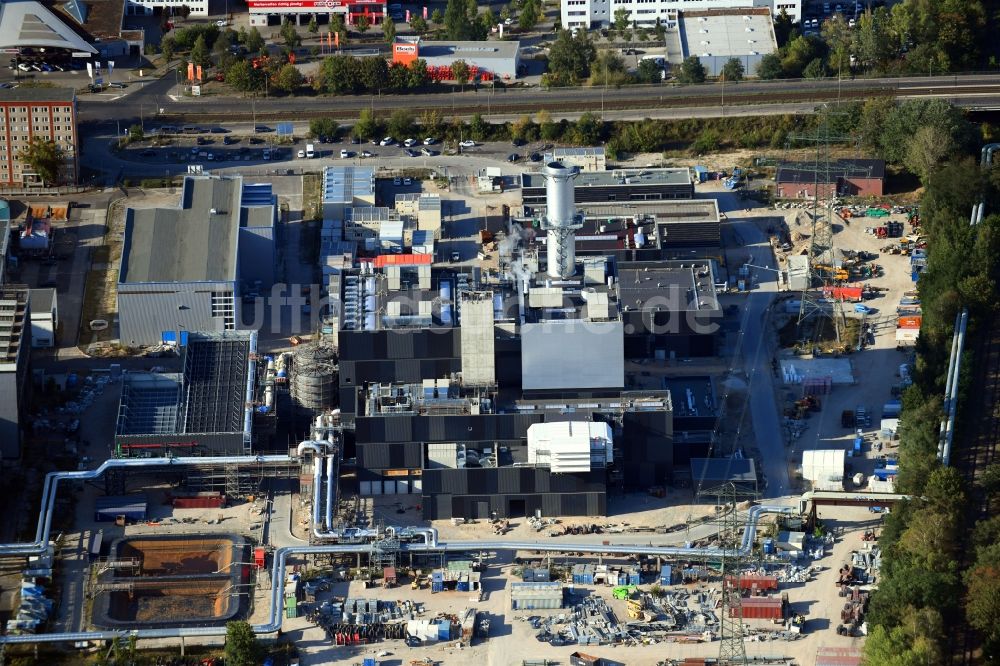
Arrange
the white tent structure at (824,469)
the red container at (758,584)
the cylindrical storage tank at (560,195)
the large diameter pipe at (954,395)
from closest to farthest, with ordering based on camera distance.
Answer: the red container at (758,584), the white tent structure at (824,469), the large diameter pipe at (954,395), the cylindrical storage tank at (560,195)

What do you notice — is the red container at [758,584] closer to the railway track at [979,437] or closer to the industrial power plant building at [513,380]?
the railway track at [979,437]

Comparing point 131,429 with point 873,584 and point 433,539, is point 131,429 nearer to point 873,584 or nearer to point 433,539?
point 433,539

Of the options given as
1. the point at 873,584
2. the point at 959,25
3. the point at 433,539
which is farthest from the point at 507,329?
the point at 959,25

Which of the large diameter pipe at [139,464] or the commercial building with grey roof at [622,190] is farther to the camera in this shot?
the commercial building with grey roof at [622,190]

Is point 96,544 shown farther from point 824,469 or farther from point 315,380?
point 824,469

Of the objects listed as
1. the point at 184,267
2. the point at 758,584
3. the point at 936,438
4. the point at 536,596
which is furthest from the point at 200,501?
the point at 936,438

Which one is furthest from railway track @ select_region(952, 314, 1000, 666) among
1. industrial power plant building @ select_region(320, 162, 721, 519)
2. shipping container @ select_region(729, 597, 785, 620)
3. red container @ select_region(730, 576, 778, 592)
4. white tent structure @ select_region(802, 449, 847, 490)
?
industrial power plant building @ select_region(320, 162, 721, 519)

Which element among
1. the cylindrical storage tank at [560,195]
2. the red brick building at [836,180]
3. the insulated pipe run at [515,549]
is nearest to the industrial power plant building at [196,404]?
the insulated pipe run at [515,549]
